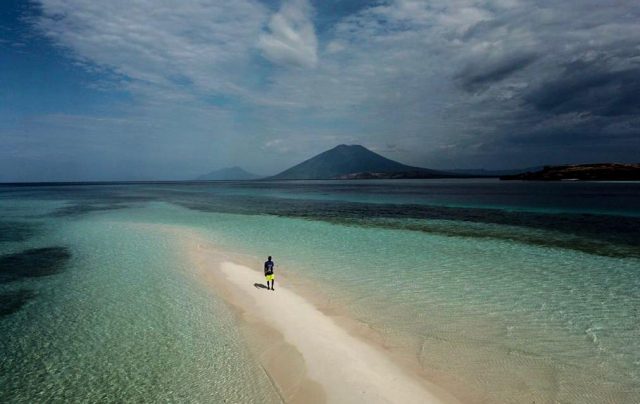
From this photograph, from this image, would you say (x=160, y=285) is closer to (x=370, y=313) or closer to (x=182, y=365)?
(x=182, y=365)

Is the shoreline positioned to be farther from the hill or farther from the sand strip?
the hill

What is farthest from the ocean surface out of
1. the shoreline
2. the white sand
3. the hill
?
the hill

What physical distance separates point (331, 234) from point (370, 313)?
60.4 ft

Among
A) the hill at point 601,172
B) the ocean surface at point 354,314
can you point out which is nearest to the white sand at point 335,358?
the ocean surface at point 354,314

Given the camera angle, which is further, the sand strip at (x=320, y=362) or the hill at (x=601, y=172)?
the hill at (x=601, y=172)

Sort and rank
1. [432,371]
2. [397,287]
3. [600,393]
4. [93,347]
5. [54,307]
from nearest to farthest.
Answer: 1. [600,393]
2. [432,371]
3. [93,347]
4. [54,307]
5. [397,287]

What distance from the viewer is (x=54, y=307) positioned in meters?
15.1

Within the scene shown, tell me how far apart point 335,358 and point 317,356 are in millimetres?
598

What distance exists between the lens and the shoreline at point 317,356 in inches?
353

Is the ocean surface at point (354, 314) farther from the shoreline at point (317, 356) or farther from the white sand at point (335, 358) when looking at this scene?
the white sand at point (335, 358)

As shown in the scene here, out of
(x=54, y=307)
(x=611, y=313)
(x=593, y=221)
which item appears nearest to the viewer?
(x=611, y=313)

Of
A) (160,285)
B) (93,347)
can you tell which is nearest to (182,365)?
(93,347)

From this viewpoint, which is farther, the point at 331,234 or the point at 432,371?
the point at 331,234

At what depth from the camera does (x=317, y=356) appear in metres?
10.8
